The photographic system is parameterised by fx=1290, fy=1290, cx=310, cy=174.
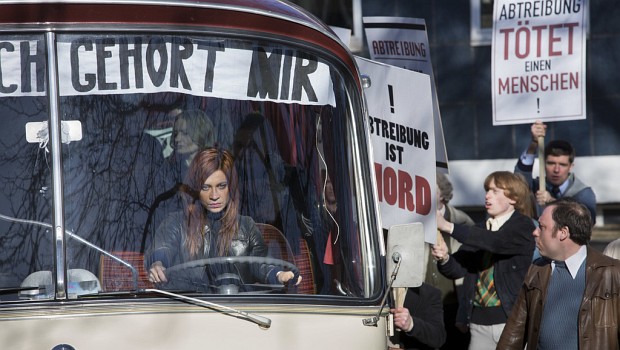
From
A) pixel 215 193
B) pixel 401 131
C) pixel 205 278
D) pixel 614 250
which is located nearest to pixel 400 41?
pixel 401 131

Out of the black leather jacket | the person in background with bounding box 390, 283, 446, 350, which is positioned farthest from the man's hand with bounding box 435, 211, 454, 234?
the black leather jacket

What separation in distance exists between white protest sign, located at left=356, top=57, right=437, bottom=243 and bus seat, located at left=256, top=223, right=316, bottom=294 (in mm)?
2487

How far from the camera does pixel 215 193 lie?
5.12 m

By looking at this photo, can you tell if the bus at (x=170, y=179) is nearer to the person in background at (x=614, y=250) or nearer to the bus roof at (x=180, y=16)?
the bus roof at (x=180, y=16)

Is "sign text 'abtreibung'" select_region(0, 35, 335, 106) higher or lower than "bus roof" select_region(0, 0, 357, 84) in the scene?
lower

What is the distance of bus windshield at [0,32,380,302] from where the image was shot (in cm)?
482

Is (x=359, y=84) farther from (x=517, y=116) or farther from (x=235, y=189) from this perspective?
(x=517, y=116)

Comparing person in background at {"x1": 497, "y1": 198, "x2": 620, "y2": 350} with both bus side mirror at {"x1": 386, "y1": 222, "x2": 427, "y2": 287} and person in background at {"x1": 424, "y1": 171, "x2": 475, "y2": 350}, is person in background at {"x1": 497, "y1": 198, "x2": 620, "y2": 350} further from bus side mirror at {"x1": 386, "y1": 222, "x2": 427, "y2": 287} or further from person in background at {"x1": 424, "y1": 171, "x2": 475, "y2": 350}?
person in background at {"x1": 424, "y1": 171, "x2": 475, "y2": 350}

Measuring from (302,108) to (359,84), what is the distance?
45cm

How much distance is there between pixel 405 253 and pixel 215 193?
0.85m

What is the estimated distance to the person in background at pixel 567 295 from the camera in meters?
6.71

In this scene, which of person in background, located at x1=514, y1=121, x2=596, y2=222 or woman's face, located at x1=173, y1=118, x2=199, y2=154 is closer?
woman's face, located at x1=173, y1=118, x2=199, y2=154

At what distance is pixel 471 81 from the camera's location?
1516 cm

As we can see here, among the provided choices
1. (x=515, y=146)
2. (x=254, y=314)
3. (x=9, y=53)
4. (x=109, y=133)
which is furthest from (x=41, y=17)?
(x=515, y=146)
